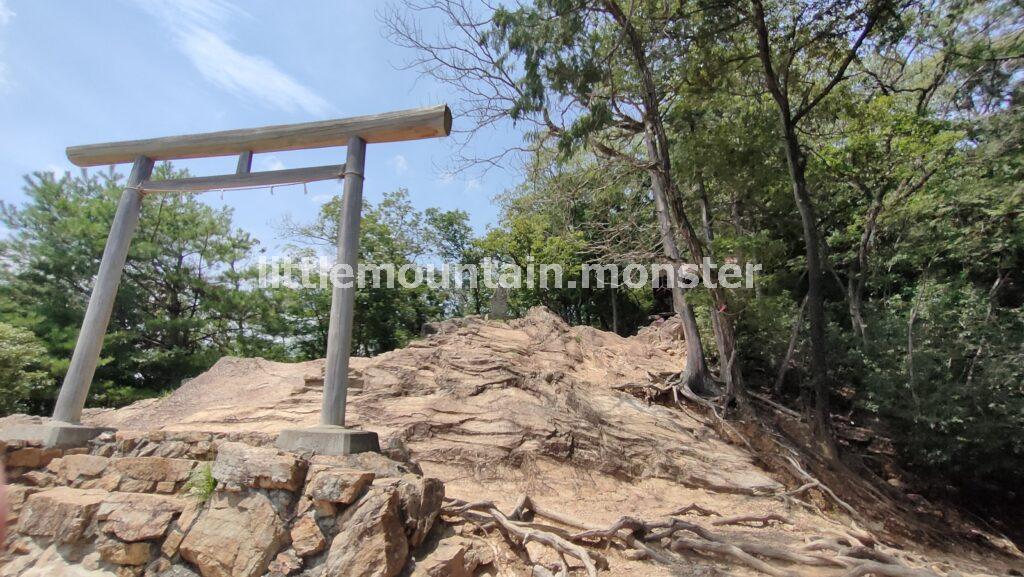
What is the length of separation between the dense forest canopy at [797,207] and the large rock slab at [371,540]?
5.26 m

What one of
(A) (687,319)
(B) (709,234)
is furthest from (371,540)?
(B) (709,234)

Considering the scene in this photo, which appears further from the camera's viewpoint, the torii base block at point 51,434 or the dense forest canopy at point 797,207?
the dense forest canopy at point 797,207

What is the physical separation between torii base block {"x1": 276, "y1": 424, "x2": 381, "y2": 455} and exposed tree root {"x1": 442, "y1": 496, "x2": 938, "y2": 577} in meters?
0.92

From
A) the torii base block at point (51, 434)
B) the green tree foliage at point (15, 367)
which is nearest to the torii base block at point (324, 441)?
the torii base block at point (51, 434)

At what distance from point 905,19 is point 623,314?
1317 cm

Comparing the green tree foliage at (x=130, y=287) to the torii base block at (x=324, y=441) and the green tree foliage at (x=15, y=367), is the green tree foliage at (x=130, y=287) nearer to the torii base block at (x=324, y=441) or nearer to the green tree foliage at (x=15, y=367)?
the green tree foliage at (x=15, y=367)

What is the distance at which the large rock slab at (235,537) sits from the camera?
335 centimetres

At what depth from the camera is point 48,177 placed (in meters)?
14.7

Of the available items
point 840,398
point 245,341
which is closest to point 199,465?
point 840,398

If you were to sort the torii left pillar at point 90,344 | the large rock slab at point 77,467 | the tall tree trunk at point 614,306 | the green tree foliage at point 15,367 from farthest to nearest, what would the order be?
the tall tree trunk at point 614,306 < the green tree foliage at point 15,367 < the torii left pillar at point 90,344 < the large rock slab at point 77,467

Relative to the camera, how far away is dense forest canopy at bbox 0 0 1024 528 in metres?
7.75

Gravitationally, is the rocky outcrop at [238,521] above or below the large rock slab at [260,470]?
below

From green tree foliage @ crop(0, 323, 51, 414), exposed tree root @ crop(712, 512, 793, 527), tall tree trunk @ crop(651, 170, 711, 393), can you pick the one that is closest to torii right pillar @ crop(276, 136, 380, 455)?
exposed tree root @ crop(712, 512, 793, 527)

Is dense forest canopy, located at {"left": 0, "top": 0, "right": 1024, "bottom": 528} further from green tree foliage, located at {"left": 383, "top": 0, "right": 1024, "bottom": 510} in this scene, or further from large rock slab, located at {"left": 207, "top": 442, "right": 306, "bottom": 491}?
large rock slab, located at {"left": 207, "top": 442, "right": 306, "bottom": 491}
